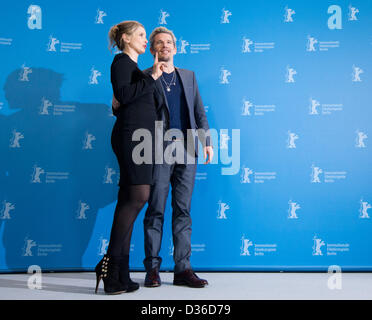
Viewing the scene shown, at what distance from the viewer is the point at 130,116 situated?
188 cm

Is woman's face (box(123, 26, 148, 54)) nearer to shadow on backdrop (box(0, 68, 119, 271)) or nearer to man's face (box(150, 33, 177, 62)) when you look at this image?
man's face (box(150, 33, 177, 62))

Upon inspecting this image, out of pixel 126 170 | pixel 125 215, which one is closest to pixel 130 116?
pixel 126 170

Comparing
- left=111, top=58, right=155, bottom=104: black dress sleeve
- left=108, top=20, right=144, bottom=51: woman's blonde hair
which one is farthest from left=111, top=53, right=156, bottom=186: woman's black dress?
left=108, top=20, right=144, bottom=51: woman's blonde hair

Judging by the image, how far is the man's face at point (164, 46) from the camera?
7.23 ft

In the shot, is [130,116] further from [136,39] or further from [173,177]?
[173,177]

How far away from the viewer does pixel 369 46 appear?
8.88ft

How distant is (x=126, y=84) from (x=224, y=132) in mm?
1008

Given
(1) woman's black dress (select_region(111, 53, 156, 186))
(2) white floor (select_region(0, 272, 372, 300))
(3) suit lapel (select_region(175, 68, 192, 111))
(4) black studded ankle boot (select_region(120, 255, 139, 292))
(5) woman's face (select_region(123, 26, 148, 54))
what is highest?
(5) woman's face (select_region(123, 26, 148, 54))

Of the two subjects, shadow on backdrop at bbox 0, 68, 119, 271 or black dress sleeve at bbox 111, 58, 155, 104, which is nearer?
black dress sleeve at bbox 111, 58, 155, 104

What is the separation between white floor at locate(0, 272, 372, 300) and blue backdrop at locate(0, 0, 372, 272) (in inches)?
6.4

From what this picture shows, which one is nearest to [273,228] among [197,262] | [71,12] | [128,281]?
[197,262]

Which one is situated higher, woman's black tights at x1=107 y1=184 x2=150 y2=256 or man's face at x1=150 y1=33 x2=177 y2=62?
man's face at x1=150 y1=33 x2=177 y2=62

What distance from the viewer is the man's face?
86.8 inches

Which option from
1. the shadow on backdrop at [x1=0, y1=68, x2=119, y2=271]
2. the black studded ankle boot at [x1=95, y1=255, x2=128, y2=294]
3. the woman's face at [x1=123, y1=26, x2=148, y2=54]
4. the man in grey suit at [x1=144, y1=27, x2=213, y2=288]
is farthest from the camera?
the shadow on backdrop at [x1=0, y1=68, x2=119, y2=271]
